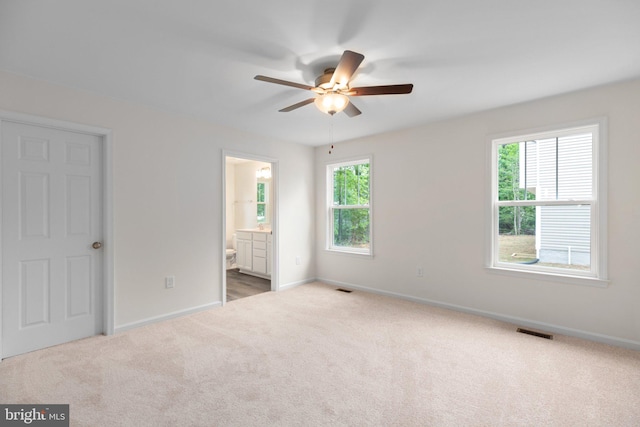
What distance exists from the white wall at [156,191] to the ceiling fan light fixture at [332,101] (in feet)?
6.62

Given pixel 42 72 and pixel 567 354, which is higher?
pixel 42 72

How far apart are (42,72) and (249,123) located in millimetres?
1998

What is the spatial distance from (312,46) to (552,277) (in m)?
3.25

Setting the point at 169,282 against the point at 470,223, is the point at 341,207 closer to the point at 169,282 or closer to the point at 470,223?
the point at 470,223

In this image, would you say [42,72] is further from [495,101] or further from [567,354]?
[567,354]

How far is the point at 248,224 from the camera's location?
6.90 m

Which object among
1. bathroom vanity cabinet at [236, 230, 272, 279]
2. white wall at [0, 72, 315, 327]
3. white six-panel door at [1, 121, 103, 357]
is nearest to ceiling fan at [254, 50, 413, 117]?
white wall at [0, 72, 315, 327]

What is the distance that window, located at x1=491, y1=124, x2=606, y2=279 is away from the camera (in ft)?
9.86

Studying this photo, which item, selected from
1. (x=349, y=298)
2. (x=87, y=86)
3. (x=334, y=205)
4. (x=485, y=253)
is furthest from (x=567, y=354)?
(x=87, y=86)

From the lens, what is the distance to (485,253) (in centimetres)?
359

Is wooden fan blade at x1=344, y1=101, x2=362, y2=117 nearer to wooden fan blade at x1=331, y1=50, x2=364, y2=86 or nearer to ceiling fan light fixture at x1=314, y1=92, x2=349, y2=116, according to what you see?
ceiling fan light fixture at x1=314, y1=92, x2=349, y2=116

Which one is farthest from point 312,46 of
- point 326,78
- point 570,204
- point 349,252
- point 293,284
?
point 293,284

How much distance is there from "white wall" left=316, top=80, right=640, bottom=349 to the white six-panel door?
3.28 meters

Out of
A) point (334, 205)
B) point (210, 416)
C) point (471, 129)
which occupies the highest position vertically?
point (471, 129)
